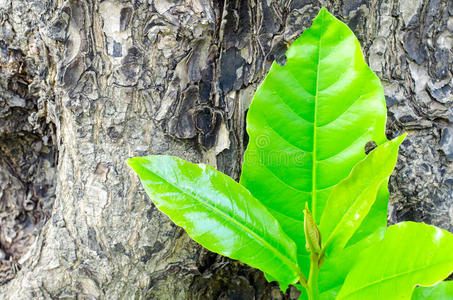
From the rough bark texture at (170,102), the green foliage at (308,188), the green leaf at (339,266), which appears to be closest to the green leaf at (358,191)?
the green foliage at (308,188)

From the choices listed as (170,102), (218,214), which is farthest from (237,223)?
(170,102)

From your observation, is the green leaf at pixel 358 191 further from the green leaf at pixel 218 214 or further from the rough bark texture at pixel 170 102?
the rough bark texture at pixel 170 102

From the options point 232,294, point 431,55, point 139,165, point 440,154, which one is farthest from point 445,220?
point 139,165

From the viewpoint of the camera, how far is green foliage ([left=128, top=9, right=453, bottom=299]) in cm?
50

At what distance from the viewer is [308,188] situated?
604 mm

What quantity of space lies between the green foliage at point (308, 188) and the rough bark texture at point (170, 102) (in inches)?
5.0

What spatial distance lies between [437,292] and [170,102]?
1.68 feet

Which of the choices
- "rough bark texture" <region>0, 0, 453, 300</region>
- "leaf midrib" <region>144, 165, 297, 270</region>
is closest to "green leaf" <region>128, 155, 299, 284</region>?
"leaf midrib" <region>144, 165, 297, 270</region>

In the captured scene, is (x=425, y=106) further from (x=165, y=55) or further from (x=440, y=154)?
(x=165, y=55)

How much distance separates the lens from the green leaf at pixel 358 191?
456 millimetres

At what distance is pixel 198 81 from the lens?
721 millimetres

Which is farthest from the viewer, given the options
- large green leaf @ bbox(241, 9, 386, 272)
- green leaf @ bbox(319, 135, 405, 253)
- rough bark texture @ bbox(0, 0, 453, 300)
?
rough bark texture @ bbox(0, 0, 453, 300)

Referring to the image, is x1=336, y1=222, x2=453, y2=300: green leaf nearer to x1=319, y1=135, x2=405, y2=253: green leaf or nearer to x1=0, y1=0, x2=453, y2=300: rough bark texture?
x1=319, y1=135, x2=405, y2=253: green leaf

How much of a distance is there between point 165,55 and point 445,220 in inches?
23.0
